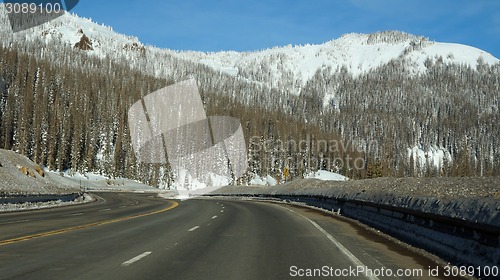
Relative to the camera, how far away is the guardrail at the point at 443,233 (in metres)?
8.34

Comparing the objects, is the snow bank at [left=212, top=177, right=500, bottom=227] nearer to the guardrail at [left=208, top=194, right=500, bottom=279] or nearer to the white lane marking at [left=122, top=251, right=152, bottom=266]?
the guardrail at [left=208, top=194, right=500, bottom=279]

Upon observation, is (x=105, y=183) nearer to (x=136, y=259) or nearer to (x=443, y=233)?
(x=136, y=259)

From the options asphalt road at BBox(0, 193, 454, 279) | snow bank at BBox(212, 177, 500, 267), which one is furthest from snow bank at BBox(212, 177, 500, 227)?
asphalt road at BBox(0, 193, 454, 279)

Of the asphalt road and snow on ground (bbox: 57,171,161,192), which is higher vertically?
snow on ground (bbox: 57,171,161,192)

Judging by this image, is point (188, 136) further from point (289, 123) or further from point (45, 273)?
point (45, 273)

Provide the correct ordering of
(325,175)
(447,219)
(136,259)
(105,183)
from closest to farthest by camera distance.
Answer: (136,259), (447,219), (105,183), (325,175)

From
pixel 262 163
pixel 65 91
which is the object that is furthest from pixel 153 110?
pixel 262 163

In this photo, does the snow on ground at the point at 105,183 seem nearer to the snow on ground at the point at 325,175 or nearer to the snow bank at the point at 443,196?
the snow on ground at the point at 325,175

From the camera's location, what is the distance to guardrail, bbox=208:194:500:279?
27.3ft

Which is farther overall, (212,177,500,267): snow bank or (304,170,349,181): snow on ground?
(304,170,349,181): snow on ground

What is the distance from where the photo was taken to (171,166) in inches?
5797

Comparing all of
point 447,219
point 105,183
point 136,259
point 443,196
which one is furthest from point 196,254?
point 105,183

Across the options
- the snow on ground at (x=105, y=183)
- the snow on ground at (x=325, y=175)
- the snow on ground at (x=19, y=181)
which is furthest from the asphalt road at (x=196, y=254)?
the snow on ground at (x=325, y=175)

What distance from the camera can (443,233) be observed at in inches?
424
